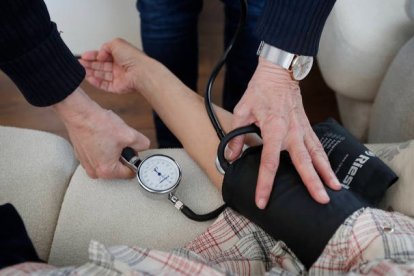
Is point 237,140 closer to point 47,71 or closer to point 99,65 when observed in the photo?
point 47,71

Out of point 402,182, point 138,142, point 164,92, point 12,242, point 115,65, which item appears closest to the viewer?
point 12,242

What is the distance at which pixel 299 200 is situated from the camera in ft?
2.23

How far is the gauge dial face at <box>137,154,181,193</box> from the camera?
81 cm

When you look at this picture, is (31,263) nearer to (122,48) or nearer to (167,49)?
(122,48)

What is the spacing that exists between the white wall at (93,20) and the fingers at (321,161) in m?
1.06

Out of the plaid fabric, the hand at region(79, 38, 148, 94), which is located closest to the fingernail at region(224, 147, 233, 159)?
the plaid fabric

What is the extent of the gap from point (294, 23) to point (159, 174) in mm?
344

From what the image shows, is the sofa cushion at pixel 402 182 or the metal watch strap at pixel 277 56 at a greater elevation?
the metal watch strap at pixel 277 56

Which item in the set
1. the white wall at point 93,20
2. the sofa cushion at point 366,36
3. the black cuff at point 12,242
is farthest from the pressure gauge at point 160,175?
the white wall at point 93,20

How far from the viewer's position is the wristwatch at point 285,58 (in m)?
0.79

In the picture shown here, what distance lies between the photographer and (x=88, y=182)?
2.85 ft

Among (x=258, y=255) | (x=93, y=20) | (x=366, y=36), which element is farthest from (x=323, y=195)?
(x=93, y=20)

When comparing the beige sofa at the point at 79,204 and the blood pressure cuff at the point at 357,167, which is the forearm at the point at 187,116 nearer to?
the beige sofa at the point at 79,204

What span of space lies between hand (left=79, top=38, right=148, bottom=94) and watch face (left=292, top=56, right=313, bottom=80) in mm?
372
